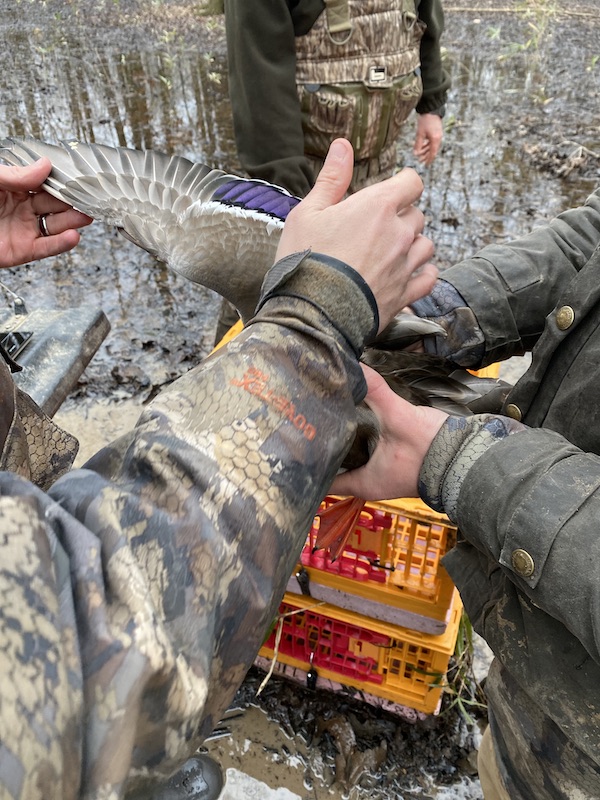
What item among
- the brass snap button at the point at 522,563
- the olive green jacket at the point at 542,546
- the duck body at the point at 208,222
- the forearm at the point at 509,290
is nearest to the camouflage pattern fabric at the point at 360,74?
the duck body at the point at 208,222

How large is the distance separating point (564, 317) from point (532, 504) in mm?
413

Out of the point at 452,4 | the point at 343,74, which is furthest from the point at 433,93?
the point at 452,4

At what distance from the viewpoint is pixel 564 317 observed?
1.22 meters

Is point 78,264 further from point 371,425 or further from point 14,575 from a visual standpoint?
point 14,575

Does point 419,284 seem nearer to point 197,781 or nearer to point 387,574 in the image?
point 387,574

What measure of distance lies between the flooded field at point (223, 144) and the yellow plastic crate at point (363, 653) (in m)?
0.13

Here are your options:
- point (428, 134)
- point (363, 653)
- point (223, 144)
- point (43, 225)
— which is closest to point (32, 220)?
point (43, 225)

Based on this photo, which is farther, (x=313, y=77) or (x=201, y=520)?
(x=313, y=77)

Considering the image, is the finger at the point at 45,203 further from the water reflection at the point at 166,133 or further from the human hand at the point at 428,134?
the human hand at the point at 428,134

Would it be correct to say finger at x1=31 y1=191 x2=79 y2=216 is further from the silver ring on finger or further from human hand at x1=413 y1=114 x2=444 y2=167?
human hand at x1=413 y1=114 x2=444 y2=167

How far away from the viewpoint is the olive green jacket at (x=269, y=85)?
265 centimetres

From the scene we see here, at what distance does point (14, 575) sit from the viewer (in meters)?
0.61

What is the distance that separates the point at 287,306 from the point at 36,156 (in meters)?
1.34

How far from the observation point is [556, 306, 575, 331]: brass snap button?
1206mm
